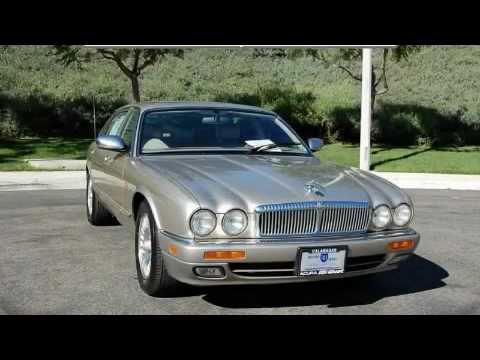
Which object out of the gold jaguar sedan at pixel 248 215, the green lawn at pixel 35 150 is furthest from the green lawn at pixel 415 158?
the gold jaguar sedan at pixel 248 215

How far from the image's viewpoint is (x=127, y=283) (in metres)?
5.29

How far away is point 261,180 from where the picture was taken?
15.2 feet

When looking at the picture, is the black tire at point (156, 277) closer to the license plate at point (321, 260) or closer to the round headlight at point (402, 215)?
the license plate at point (321, 260)

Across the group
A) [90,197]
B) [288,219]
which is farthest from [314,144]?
[90,197]

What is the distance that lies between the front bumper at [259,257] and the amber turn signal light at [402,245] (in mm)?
85

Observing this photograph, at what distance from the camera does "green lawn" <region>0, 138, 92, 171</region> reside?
49.3 feet

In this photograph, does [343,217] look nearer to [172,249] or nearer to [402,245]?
[402,245]

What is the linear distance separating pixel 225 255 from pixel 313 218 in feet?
2.24

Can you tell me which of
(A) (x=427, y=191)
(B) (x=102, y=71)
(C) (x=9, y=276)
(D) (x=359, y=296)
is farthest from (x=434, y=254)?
(B) (x=102, y=71)

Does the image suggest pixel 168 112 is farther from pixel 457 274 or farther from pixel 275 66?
pixel 275 66

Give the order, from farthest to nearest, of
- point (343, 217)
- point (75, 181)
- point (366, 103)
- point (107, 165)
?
point (366, 103)
point (75, 181)
point (107, 165)
point (343, 217)

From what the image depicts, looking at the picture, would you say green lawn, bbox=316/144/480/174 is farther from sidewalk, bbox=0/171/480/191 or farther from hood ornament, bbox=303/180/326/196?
hood ornament, bbox=303/180/326/196
